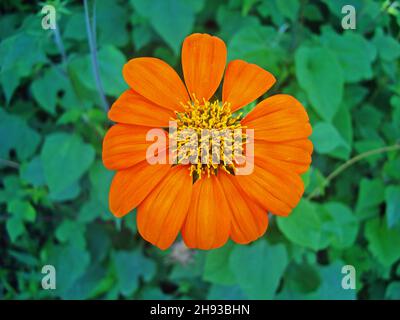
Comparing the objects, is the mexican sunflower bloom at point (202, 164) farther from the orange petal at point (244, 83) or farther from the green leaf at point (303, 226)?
the green leaf at point (303, 226)

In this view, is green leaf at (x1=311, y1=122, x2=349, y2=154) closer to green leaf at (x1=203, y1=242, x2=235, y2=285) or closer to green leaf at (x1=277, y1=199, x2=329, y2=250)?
green leaf at (x1=277, y1=199, x2=329, y2=250)

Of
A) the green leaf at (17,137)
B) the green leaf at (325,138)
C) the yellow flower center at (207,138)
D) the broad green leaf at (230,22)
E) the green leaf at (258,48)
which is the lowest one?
the yellow flower center at (207,138)

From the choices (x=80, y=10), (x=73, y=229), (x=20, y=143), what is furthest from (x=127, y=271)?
(x=80, y=10)

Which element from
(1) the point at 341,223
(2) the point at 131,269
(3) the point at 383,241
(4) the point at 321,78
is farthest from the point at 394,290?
(2) the point at 131,269

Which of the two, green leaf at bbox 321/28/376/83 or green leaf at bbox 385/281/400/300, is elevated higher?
green leaf at bbox 321/28/376/83

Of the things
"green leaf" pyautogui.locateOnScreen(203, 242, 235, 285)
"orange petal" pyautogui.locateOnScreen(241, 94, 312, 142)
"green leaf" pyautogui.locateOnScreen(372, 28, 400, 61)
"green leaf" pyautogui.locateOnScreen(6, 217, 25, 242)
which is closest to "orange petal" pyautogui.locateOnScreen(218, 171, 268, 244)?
"orange petal" pyautogui.locateOnScreen(241, 94, 312, 142)

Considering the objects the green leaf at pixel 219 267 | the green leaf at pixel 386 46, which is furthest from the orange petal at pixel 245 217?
the green leaf at pixel 386 46
